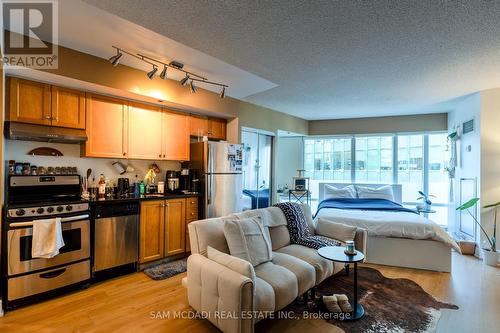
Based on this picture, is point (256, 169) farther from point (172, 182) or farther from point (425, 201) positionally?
point (425, 201)

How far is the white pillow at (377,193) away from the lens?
Result: 549 cm

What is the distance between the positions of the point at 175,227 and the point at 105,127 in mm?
1646

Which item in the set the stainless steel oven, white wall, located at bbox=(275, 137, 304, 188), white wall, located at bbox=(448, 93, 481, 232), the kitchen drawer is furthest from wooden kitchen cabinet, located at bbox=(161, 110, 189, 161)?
white wall, located at bbox=(448, 93, 481, 232)

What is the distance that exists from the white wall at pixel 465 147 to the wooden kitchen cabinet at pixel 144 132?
5.00 m

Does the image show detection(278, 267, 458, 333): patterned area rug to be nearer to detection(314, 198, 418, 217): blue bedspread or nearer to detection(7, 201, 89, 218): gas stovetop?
detection(314, 198, 418, 217): blue bedspread

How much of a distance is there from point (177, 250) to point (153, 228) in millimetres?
534

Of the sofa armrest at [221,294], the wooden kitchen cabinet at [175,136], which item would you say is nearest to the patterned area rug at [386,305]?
the sofa armrest at [221,294]

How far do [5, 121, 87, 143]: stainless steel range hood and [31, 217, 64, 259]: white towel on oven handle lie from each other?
908 millimetres

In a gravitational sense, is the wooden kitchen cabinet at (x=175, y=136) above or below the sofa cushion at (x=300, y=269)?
above

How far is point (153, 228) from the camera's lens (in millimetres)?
3537

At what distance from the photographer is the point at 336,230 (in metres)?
3.41

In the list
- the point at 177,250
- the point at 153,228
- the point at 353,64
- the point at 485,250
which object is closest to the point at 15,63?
the point at 153,228

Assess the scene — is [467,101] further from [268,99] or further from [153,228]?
[153,228]

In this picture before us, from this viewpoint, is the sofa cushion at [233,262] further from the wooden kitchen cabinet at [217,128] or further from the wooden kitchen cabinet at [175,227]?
the wooden kitchen cabinet at [217,128]
